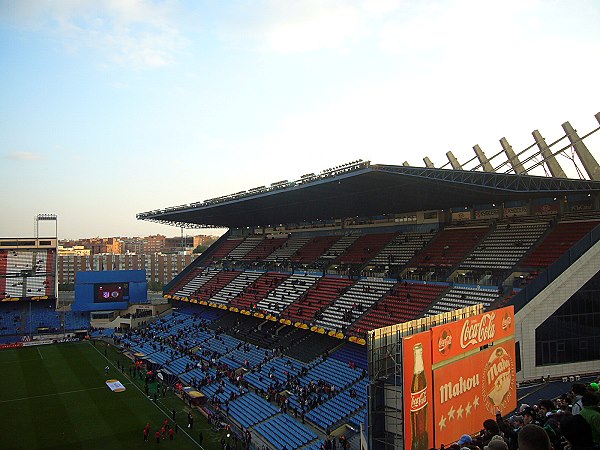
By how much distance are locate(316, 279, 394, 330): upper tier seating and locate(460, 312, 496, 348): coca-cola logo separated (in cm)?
1506

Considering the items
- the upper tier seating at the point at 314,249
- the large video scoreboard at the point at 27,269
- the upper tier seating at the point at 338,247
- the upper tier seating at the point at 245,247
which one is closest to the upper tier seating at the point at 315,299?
the upper tier seating at the point at 338,247

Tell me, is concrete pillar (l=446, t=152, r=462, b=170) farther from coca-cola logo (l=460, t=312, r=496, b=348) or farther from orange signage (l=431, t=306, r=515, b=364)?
coca-cola logo (l=460, t=312, r=496, b=348)

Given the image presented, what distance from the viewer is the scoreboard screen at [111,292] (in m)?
59.0

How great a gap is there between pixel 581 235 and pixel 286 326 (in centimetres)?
2234

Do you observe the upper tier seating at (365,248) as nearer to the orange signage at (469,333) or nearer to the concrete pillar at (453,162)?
the concrete pillar at (453,162)

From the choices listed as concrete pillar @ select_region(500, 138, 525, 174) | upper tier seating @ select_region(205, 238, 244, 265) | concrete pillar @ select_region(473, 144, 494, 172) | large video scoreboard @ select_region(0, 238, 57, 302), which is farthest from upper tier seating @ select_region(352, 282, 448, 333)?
large video scoreboard @ select_region(0, 238, 57, 302)

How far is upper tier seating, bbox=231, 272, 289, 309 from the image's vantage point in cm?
4456

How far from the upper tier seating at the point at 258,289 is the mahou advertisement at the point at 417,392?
29226 millimetres

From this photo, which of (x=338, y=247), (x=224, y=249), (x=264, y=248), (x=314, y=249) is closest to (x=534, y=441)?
(x=338, y=247)

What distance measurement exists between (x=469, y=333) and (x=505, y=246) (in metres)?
16.3

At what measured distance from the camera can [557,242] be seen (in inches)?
1083

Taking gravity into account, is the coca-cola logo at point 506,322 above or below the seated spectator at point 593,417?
below

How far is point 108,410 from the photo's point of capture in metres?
29.2

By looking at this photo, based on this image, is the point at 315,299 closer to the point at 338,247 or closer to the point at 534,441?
the point at 338,247
